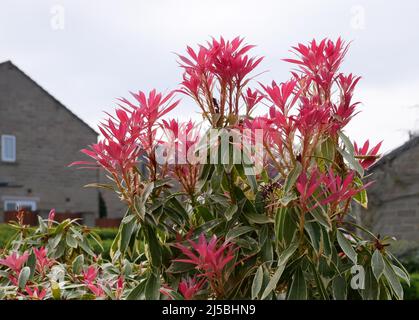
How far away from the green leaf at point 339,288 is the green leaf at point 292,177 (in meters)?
0.35

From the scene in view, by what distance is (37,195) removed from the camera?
77.3ft

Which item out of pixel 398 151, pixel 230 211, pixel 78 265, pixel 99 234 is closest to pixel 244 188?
pixel 230 211

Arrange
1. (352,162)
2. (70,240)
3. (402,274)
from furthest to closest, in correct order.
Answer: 1. (70,240)
2. (402,274)
3. (352,162)

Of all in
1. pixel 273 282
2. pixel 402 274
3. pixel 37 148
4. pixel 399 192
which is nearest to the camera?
pixel 273 282

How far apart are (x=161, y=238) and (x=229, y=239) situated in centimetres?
39

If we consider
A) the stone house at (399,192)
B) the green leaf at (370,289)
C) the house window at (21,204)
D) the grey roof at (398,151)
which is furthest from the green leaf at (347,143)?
the house window at (21,204)

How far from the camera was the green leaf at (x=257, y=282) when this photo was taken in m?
1.76

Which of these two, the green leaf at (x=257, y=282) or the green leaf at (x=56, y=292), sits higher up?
the green leaf at (x=257, y=282)

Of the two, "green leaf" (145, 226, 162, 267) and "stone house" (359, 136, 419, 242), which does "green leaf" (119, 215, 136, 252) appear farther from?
"stone house" (359, 136, 419, 242)

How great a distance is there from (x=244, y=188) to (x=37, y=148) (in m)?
22.6

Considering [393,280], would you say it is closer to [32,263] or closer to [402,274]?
[402,274]

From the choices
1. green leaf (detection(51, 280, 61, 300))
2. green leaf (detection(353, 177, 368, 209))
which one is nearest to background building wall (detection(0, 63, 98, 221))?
green leaf (detection(51, 280, 61, 300))

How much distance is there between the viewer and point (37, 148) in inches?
930

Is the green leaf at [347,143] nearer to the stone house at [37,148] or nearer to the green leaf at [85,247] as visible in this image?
the green leaf at [85,247]
